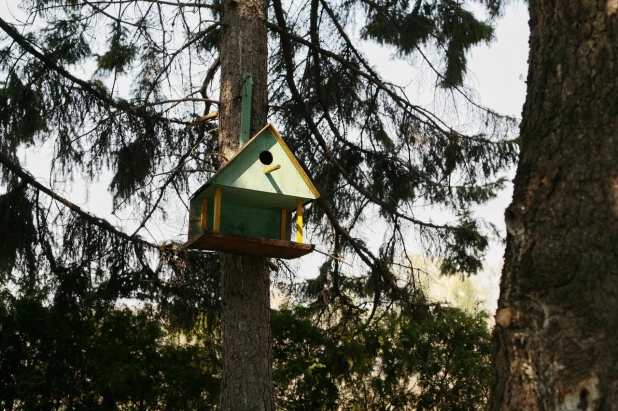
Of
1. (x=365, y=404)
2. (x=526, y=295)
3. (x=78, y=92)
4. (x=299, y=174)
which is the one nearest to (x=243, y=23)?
(x=299, y=174)

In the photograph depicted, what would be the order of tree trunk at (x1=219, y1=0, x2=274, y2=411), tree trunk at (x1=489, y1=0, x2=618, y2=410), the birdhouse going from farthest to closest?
tree trunk at (x1=219, y1=0, x2=274, y2=411), the birdhouse, tree trunk at (x1=489, y1=0, x2=618, y2=410)

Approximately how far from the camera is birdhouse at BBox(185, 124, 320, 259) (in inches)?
173

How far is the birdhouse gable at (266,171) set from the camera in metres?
4.43

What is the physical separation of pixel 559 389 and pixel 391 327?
16.1ft

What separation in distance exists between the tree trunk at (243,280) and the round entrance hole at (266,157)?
1.39 feet

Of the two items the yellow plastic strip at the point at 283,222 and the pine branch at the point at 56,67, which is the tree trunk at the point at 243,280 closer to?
the yellow plastic strip at the point at 283,222

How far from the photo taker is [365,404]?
7191 millimetres

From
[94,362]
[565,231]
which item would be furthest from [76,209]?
[565,231]

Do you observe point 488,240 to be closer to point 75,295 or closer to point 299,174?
point 299,174

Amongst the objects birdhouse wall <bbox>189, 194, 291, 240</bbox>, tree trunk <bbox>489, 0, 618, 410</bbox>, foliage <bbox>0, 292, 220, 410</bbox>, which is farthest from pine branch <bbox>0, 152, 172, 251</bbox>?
tree trunk <bbox>489, 0, 618, 410</bbox>

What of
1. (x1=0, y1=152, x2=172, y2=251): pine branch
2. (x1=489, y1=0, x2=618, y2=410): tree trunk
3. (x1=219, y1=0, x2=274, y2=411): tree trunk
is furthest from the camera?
(x1=0, y1=152, x2=172, y2=251): pine branch

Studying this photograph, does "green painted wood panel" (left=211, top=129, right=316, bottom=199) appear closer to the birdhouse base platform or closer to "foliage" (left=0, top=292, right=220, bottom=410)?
the birdhouse base platform

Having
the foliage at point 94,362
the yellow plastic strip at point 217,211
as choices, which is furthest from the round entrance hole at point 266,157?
the foliage at point 94,362

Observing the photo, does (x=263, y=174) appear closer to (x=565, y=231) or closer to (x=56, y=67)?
(x=565, y=231)
